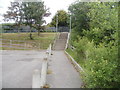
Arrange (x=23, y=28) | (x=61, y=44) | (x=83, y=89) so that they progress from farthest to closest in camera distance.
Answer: (x=23, y=28), (x=61, y=44), (x=83, y=89)

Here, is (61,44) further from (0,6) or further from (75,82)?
(0,6)

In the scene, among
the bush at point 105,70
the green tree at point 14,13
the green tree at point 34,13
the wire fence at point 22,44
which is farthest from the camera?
the green tree at point 14,13

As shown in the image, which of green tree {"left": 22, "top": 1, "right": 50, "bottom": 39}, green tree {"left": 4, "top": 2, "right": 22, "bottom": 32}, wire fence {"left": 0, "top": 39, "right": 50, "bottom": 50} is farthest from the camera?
green tree {"left": 4, "top": 2, "right": 22, "bottom": 32}

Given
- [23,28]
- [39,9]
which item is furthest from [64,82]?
[23,28]

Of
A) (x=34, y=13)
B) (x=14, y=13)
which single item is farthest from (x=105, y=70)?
(x=14, y=13)

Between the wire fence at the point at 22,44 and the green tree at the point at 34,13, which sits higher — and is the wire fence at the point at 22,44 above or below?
below

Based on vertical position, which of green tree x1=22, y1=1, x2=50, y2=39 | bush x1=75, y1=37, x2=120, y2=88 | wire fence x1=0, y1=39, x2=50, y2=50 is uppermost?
green tree x1=22, y1=1, x2=50, y2=39

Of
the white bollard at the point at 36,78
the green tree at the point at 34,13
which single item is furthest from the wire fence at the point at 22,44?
the white bollard at the point at 36,78

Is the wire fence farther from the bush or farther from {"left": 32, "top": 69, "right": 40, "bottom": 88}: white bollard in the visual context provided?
{"left": 32, "top": 69, "right": 40, "bottom": 88}: white bollard

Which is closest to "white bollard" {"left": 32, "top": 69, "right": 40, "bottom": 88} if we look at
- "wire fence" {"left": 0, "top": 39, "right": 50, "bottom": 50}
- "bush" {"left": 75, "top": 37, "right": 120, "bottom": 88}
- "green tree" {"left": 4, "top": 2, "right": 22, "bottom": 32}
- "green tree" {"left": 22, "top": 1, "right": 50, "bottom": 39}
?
"bush" {"left": 75, "top": 37, "right": 120, "bottom": 88}

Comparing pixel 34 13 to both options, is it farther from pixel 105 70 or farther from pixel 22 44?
pixel 105 70

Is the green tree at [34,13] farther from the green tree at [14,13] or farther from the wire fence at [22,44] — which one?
the wire fence at [22,44]

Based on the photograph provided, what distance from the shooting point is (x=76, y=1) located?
49.4 feet

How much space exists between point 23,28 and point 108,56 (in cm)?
3205
